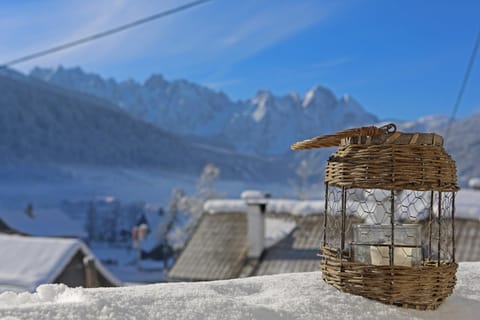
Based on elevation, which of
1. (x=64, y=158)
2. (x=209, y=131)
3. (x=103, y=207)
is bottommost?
(x=103, y=207)

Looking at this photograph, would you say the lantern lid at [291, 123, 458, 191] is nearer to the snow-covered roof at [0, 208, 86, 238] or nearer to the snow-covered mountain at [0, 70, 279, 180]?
the snow-covered roof at [0, 208, 86, 238]

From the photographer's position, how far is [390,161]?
1413 millimetres

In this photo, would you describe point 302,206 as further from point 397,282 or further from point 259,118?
point 259,118

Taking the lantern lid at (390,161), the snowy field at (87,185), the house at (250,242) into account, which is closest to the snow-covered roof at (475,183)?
the house at (250,242)

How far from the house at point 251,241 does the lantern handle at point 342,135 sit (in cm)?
805

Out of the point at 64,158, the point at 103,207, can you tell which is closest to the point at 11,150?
the point at 64,158

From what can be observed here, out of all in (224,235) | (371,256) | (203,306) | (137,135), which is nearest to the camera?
(203,306)

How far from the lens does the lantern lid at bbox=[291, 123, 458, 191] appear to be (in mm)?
1413

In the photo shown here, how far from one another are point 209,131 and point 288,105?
1018 inches

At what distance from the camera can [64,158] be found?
116 meters

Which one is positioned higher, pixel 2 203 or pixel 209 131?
pixel 209 131

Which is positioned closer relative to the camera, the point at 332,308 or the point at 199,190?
the point at 332,308

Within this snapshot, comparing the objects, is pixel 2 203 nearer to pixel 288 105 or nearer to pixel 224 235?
pixel 224 235

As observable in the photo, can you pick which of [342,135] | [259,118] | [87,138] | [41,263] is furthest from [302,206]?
[259,118]
